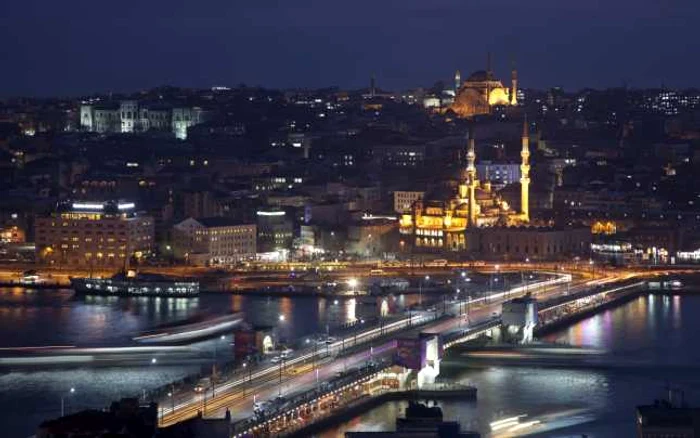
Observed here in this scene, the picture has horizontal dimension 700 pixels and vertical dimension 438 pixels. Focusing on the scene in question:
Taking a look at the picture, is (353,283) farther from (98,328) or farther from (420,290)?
(98,328)

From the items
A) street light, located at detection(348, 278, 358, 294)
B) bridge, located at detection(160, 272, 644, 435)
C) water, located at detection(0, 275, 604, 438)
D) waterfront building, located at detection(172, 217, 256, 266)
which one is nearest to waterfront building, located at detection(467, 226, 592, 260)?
water, located at detection(0, 275, 604, 438)

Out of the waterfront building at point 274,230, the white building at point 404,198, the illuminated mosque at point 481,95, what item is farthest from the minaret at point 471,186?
the illuminated mosque at point 481,95

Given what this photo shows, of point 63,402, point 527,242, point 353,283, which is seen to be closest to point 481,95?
point 527,242

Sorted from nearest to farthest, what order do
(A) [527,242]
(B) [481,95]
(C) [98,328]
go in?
1. (C) [98,328]
2. (A) [527,242]
3. (B) [481,95]

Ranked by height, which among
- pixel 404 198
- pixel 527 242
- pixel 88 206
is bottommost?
pixel 527 242

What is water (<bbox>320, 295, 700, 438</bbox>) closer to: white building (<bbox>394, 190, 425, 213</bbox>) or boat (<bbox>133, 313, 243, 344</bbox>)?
boat (<bbox>133, 313, 243, 344</bbox>)

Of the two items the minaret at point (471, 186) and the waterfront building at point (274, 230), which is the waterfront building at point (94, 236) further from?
the minaret at point (471, 186)
